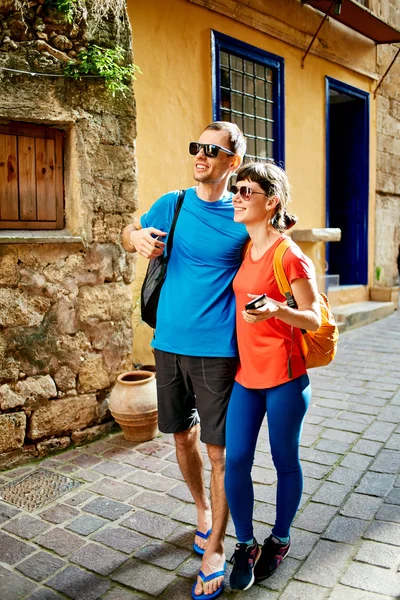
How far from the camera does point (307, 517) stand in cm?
305

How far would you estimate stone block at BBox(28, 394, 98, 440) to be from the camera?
390cm

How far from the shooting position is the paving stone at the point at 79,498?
325 centimetres

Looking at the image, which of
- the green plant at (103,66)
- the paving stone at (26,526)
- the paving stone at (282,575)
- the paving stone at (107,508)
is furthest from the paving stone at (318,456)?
the green plant at (103,66)

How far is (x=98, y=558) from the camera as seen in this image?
2.69 m

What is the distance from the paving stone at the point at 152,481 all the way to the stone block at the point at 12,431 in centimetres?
85

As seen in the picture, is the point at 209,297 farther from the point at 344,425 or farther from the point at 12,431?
the point at 344,425

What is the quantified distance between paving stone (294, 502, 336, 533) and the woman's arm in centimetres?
135

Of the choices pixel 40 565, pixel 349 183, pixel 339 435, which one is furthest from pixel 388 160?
pixel 40 565

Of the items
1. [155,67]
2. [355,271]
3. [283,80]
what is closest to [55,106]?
[155,67]

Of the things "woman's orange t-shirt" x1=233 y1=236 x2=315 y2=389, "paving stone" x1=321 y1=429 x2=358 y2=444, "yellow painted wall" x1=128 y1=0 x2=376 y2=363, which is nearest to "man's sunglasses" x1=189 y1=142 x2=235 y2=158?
"woman's orange t-shirt" x1=233 y1=236 x2=315 y2=389

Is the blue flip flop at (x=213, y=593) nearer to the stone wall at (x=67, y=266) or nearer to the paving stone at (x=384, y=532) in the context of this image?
the paving stone at (x=384, y=532)

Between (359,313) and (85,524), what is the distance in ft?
20.9

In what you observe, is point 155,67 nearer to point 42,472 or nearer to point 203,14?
point 203,14

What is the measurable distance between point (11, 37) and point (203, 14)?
3.19 m
